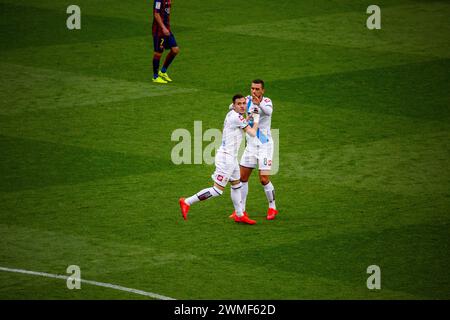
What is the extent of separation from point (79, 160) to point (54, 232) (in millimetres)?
3596

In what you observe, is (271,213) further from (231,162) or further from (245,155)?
(231,162)

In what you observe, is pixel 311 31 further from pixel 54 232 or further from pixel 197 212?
pixel 54 232

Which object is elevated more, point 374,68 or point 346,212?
point 374,68

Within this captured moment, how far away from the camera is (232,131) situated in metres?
14.6

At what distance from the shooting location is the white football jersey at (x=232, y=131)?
1454 cm

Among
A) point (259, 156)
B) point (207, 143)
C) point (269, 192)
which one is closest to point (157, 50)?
point (207, 143)

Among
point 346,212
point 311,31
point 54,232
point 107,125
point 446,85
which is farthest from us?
point 311,31

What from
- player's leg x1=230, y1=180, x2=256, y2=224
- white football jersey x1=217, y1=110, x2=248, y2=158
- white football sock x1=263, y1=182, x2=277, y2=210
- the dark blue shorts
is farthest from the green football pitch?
white football jersey x1=217, y1=110, x2=248, y2=158

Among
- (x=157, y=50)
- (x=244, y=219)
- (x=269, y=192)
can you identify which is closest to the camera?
(x=244, y=219)

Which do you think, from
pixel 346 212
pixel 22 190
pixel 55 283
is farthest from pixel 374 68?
pixel 55 283

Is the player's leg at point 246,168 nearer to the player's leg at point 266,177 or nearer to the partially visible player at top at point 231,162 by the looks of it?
the player's leg at point 266,177

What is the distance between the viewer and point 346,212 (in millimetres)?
15242

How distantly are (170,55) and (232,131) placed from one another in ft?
25.3

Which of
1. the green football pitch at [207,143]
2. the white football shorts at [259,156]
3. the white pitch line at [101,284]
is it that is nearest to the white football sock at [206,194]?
the green football pitch at [207,143]
